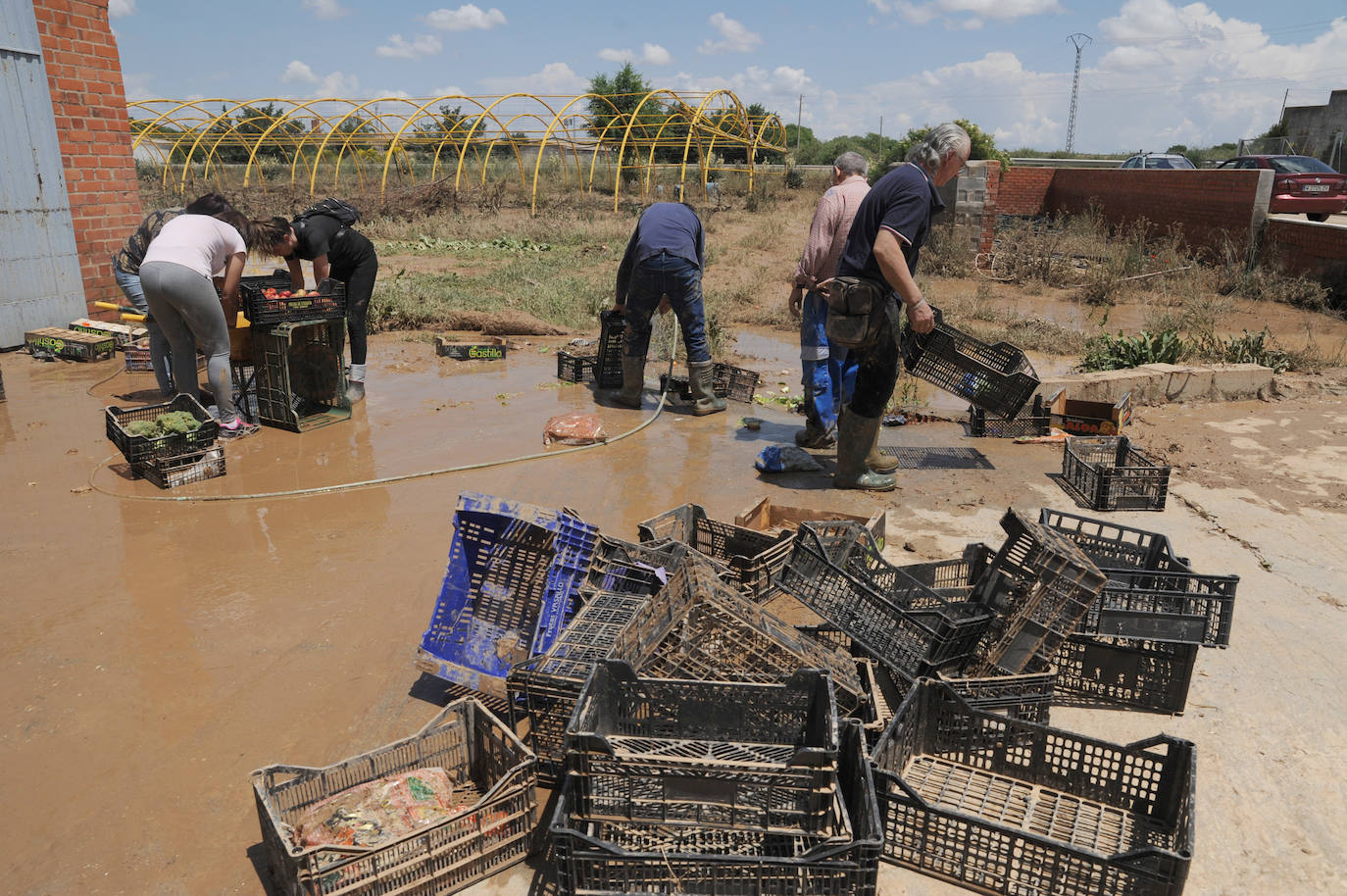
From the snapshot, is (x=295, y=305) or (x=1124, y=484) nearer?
(x=1124, y=484)

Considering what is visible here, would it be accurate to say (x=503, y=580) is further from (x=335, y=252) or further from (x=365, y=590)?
(x=335, y=252)

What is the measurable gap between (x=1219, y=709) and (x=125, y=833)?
3953 millimetres

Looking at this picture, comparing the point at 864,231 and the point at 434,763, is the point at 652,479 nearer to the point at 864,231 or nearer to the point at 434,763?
the point at 864,231

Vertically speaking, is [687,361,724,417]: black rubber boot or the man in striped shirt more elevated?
the man in striped shirt

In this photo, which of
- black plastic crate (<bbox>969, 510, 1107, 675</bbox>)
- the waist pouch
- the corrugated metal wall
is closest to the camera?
black plastic crate (<bbox>969, 510, 1107, 675</bbox>)

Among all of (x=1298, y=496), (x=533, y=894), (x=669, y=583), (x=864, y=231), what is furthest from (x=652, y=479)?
(x=1298, y=496)

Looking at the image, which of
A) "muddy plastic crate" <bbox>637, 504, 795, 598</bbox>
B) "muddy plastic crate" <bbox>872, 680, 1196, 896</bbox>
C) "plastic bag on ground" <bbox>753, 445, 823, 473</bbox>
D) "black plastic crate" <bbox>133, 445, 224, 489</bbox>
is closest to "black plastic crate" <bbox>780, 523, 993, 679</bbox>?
"muddy plastic crate" <bbox>637, 504, 795, 598</bbox>

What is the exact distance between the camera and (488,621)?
3.71 meters

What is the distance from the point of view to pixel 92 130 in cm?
988

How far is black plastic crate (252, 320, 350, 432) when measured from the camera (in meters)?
6.72

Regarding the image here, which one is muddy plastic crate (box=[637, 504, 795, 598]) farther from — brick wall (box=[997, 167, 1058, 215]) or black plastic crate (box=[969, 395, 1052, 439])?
brick wall (box=[997, 167, 1058, 215])

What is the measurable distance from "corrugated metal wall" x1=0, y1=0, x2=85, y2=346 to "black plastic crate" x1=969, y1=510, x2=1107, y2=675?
10.3m

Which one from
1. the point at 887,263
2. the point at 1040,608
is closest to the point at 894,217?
the point at 887,263

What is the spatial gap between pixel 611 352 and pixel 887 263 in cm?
361
